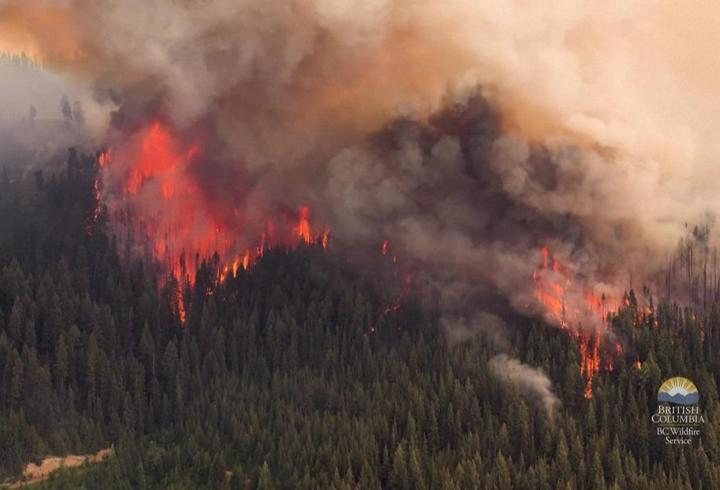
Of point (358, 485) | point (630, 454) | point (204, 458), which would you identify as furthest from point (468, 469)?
point (204, 458)

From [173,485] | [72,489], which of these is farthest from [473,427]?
[72,489]

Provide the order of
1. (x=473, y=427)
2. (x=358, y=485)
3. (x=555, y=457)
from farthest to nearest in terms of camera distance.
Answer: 1. (x=473, y=427)
2. (x=555, y=457)
3. (x=358, y=485)

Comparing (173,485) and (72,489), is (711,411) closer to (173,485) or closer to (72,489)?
(173,485)

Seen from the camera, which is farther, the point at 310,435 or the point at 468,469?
the point at 310,435

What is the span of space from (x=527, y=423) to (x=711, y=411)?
1523 inches

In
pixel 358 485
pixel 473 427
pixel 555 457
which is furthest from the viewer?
pixel 473 427

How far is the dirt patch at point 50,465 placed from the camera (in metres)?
181

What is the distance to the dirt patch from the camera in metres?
181

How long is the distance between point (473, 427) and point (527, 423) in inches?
443

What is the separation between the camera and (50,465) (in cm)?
18688

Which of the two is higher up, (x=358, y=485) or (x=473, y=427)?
(x=473, y=427)

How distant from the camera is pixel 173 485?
172 m

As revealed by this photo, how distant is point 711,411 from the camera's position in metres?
196

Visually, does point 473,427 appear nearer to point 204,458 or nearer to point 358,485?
point 358,485
